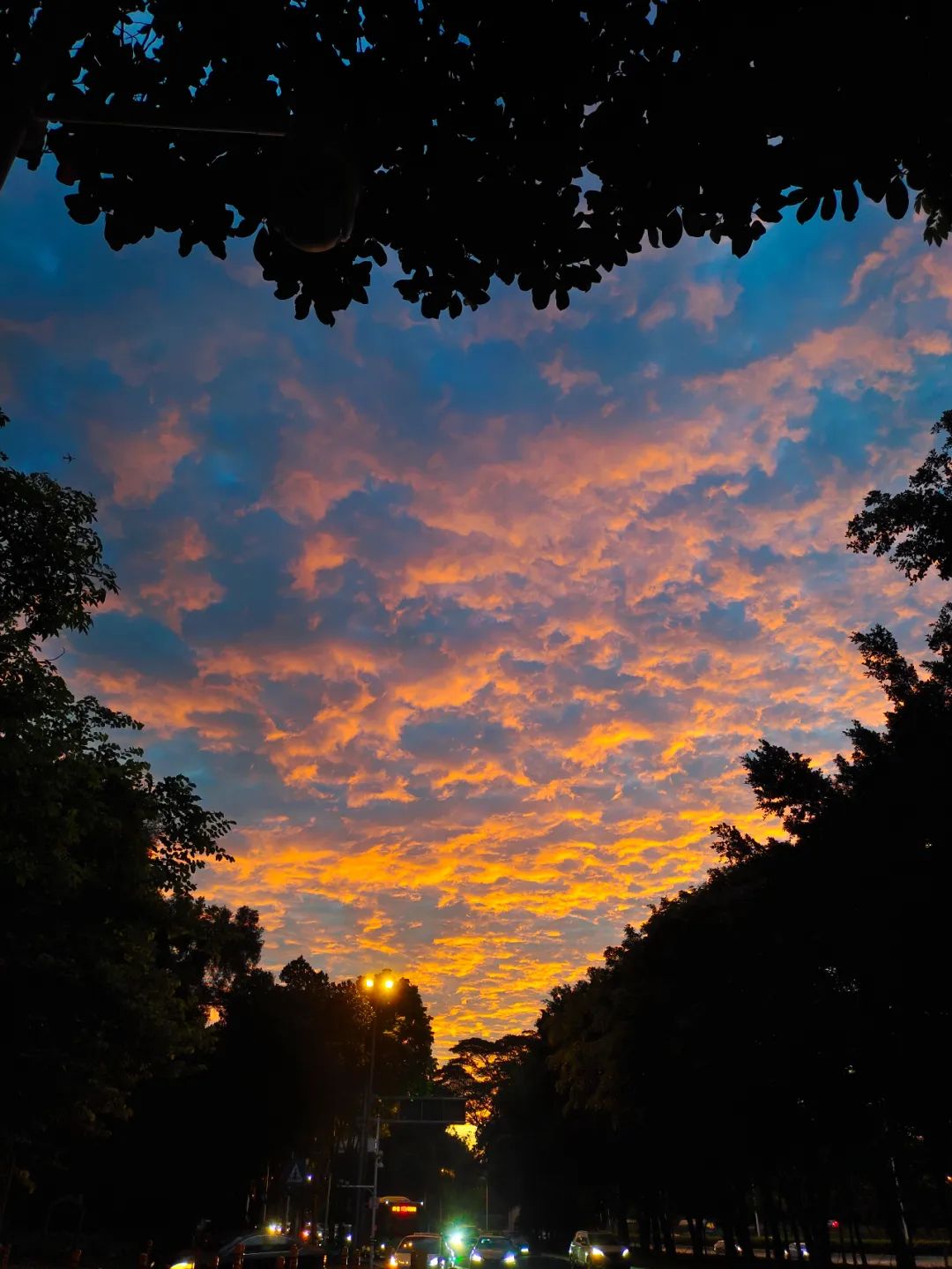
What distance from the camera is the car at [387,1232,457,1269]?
103 ft

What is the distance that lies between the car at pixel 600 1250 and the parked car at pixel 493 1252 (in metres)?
3.27

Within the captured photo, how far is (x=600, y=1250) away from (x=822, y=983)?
20.0 metres

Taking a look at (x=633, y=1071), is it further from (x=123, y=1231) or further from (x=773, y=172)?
(x=773, y=172)

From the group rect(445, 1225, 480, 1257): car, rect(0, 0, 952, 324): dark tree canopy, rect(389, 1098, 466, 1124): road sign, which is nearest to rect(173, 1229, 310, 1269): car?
rect(389, 1098, 466, 1124): road sign

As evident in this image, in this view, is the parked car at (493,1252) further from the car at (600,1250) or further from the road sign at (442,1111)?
the road sign at (442,1111)

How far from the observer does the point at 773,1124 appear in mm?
29672

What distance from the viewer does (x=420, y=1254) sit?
3111 cm

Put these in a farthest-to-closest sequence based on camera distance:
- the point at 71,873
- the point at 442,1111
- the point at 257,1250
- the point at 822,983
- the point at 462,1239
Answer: the point at 462,1239 → the point at 442,1111 → the point at 822,983 → the point at 257,1250 → the point at 71,873

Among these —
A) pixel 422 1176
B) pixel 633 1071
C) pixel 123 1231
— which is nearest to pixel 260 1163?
pixel 123 1231

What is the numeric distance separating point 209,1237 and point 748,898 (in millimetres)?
19060

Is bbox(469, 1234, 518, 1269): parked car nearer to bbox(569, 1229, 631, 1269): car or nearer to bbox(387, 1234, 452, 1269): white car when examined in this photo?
bbox(387, 1234, 452, 1269): white car

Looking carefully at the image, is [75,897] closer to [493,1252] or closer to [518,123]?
[518,123]

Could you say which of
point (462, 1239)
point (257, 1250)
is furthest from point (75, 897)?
point (462, 1239)

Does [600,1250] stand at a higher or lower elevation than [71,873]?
lower
